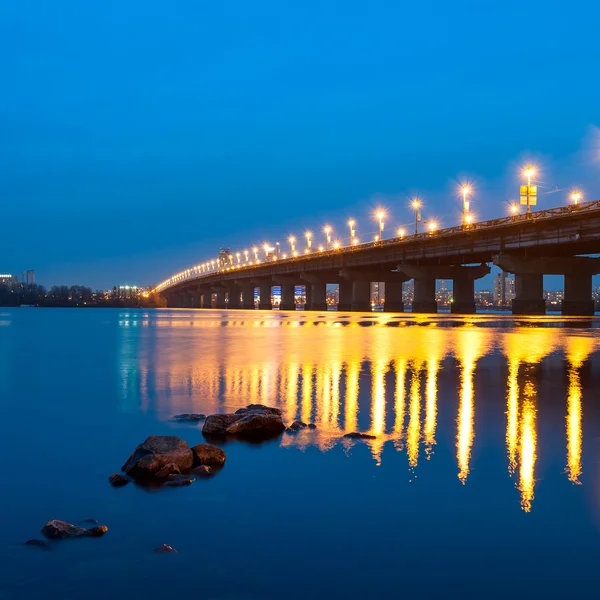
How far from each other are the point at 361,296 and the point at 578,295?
158ft

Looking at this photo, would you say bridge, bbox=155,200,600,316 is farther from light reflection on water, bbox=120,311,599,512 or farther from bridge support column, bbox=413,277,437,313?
light reflection on water, bbox=120,311,599,512

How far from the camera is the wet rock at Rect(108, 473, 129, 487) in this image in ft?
28.4

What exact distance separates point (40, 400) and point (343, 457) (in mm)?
9655

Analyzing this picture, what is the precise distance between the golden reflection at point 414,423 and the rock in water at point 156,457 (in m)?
3.22

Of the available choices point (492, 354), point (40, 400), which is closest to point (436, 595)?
point (40, 400)

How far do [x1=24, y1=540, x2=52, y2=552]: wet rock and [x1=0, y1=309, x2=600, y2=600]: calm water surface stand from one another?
9 centimetres

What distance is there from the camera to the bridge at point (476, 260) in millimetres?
73750

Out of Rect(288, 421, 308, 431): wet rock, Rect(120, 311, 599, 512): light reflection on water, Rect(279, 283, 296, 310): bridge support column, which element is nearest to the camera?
Rect(120, 311, 599, 512): light reflection on water

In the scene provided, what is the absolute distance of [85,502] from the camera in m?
7.89

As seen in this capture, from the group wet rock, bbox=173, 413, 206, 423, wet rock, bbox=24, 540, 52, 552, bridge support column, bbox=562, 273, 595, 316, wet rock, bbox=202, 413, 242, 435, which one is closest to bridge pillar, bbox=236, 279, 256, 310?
bridge support column, bbox=562, 273, 595, 316

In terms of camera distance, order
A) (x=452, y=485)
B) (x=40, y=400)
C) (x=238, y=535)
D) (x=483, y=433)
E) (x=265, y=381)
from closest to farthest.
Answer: (x=238, y=535) < (x=452, y=485) < (x=483, y=433) < (x=40, y=400) < (x=265, y=381)

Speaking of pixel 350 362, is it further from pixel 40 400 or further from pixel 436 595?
pixel 436 595

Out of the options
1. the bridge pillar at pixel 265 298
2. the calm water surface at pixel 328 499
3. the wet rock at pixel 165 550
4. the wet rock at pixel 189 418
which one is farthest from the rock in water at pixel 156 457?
the bridge pillar at pixel 265 298

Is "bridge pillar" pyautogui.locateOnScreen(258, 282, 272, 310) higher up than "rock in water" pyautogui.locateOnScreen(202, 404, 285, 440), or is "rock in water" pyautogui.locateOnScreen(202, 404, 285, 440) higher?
"bridge pillar" pyautogui.locateOnScreen(258, 282, 272, 310)
